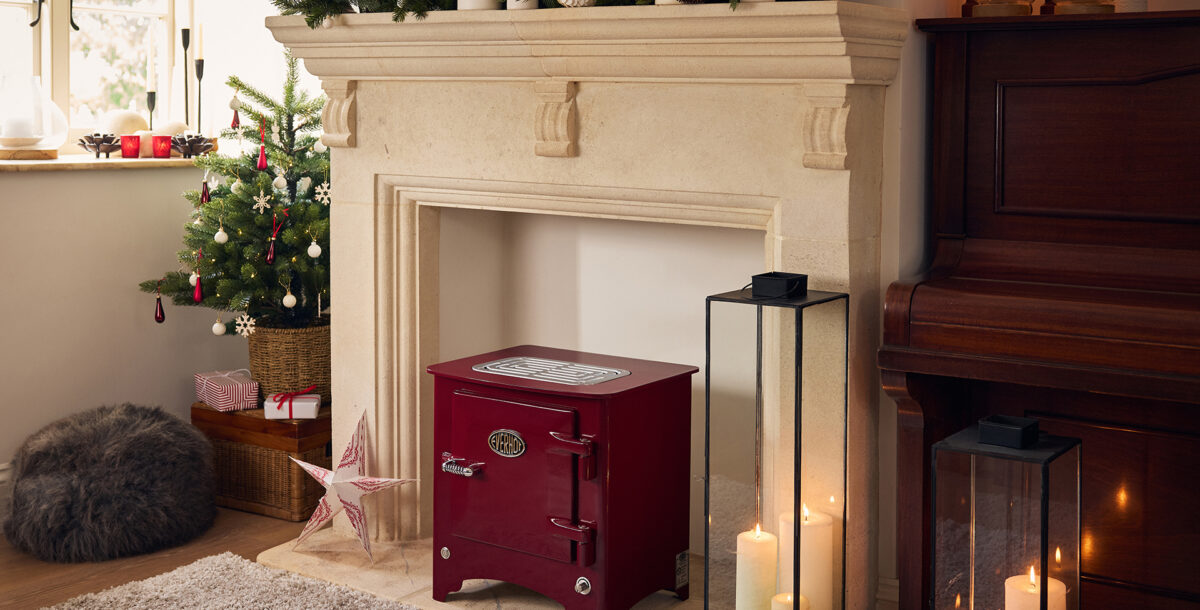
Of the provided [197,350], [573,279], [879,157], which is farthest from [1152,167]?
[197,350]

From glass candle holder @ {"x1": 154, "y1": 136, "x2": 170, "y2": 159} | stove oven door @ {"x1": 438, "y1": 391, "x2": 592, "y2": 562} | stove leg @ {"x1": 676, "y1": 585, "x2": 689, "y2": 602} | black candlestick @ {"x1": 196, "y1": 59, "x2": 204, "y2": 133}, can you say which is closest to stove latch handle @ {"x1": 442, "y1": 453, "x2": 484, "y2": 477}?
stove oven door @ {"x1": 438, "y1": 391, "x2": 592, "y2": 562}

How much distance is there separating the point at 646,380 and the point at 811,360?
0.42 m

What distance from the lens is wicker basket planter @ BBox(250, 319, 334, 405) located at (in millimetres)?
3770

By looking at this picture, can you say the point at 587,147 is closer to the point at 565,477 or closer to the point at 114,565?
the point at 565,477

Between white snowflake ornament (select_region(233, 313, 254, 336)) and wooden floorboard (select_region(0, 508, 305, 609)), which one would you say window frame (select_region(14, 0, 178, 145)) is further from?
wooden floorboard (select_region(0, 508, 305, 609))

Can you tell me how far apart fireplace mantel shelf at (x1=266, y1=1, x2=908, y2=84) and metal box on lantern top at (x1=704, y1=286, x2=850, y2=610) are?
499 millimetres

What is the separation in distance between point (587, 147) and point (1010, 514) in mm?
1336

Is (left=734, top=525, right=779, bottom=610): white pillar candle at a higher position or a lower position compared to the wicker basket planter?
lower

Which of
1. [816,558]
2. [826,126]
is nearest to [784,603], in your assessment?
[816,558]

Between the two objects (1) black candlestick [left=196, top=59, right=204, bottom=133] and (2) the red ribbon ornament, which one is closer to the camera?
(2) the red ribbon ornament

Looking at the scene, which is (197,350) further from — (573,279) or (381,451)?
(573,279)

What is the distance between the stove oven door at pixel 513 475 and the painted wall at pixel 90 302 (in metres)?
1.55

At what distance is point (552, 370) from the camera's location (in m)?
2.98

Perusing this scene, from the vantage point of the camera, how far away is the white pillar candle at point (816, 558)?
8.57 ft
